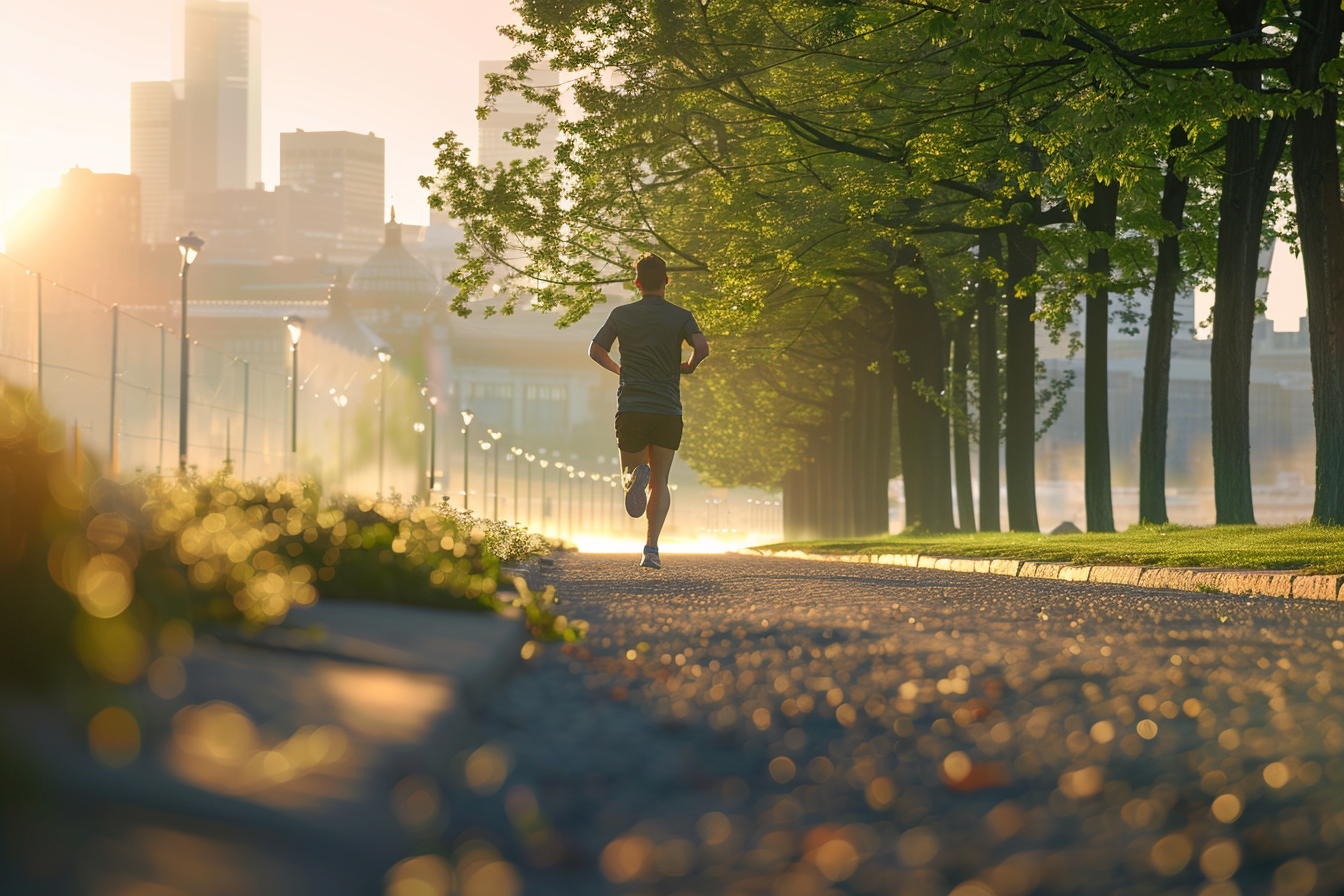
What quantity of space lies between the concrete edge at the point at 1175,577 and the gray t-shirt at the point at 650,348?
3.79 m

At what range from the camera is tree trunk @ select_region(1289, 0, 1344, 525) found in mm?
13484

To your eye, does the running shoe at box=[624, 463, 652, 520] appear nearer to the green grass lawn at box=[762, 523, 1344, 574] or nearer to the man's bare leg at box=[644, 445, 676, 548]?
the man's bare leg at box=[644, 445, 676, 548]

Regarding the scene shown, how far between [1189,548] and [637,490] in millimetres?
5371

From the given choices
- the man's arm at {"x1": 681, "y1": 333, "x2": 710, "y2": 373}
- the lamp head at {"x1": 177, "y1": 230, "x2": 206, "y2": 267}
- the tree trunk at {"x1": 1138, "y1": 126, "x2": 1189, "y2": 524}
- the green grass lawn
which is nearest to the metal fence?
the lamp head at {"x1": 177, "y1": 230, "x2": 206, "y2": 267}

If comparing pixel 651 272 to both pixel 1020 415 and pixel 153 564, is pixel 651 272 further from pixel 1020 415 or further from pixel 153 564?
pixel 1020 415

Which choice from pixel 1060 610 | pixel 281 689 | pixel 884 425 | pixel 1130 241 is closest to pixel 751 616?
pixel 1060 610

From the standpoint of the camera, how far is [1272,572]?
907 cm

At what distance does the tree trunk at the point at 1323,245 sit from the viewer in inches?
531

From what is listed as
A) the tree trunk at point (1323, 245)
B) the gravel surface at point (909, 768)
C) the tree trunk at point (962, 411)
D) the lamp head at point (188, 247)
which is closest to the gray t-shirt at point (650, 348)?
the gravel surface at point (909, 768)

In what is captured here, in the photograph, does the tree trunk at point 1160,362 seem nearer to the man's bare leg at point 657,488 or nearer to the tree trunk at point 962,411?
the tree trunk at point 962,411

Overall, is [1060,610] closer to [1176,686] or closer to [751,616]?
[751,616]

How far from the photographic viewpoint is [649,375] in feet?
33.2

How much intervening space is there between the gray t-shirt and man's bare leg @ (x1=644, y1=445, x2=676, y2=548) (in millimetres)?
398

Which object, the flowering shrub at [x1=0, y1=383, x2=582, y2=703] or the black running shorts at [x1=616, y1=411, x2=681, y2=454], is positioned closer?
the flowering shrub at [x1=0, y1=383, x2=582, y2=703]
